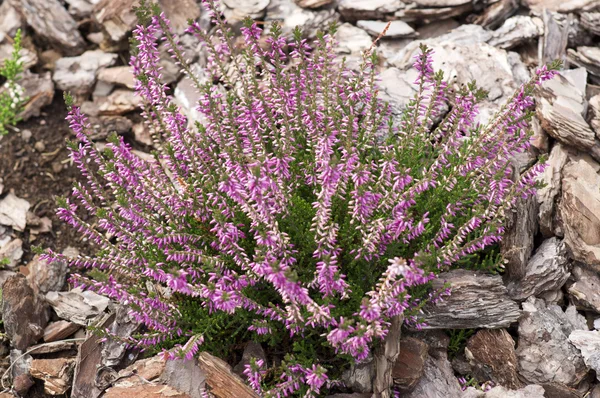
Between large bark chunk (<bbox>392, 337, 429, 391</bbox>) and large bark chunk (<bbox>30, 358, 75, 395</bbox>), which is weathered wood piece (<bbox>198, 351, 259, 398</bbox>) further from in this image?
large bark chunk (<bbox>30, 358, 75, 395</bbox>)

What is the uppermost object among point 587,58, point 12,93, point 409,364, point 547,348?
point 12,93

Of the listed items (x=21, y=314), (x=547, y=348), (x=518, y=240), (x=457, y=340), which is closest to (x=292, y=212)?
(x=457, y=340)

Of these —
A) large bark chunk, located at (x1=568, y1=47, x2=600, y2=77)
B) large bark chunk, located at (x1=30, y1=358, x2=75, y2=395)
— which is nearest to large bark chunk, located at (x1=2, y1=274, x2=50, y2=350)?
large bark chunk, located at (x1=30, y1=358, x2=75, y2=395)

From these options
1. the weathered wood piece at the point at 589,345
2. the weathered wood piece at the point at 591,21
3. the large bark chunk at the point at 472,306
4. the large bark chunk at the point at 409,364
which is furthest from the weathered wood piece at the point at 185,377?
the weathered wood piece at the point at 591,21

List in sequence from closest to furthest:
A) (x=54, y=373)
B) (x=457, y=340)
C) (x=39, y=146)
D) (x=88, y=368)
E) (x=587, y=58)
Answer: (x=457, y=340) → (x=88, y=368) → (x=54, y=373) → (x=587, y=58) → (x=39, y=146)

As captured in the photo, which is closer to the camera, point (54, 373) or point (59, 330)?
point (54, 373)

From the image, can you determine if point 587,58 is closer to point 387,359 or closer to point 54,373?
point 387,359
